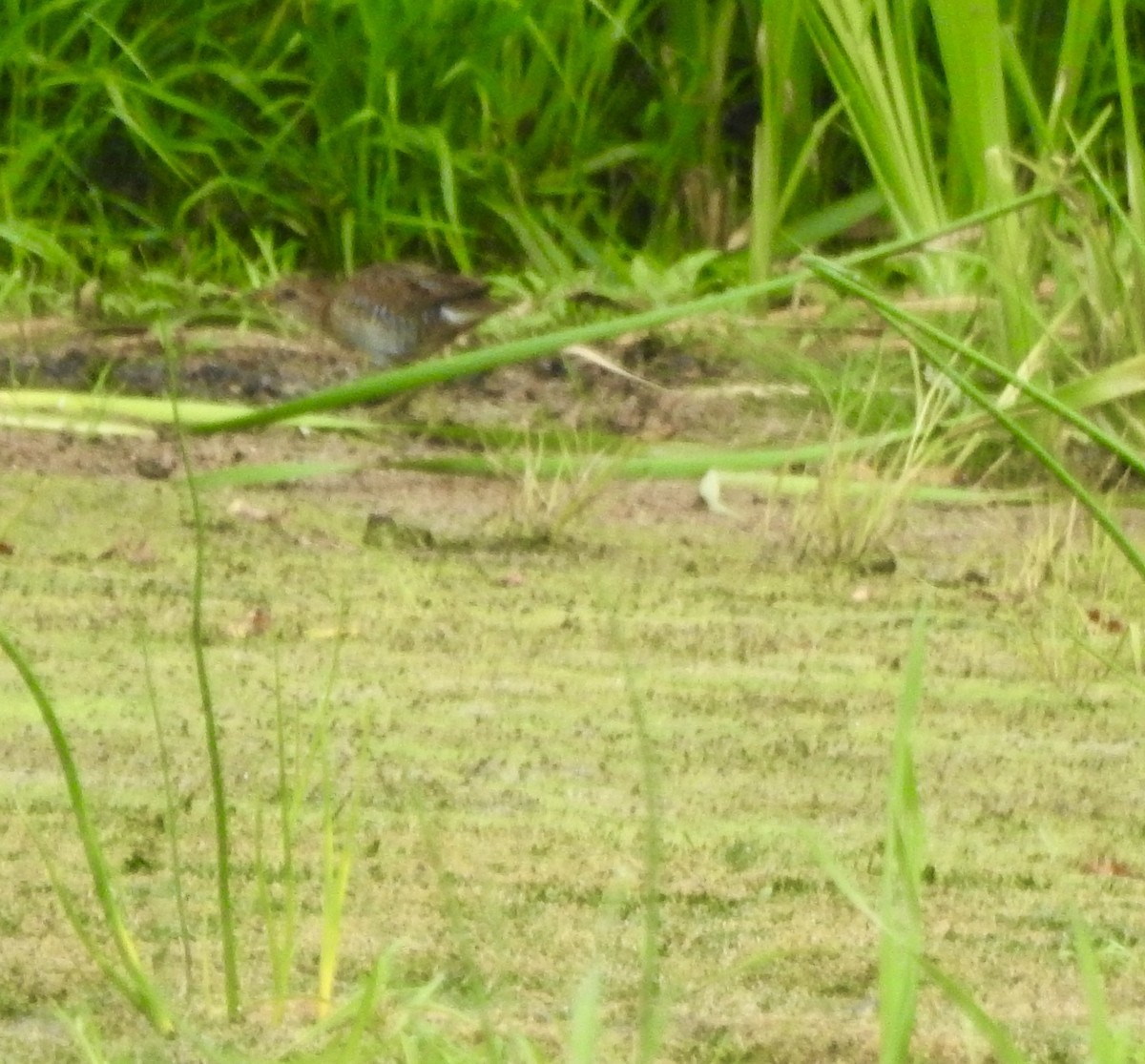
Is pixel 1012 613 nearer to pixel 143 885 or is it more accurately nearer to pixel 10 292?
pixel 143 885

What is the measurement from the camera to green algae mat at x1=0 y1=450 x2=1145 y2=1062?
92 centimetres

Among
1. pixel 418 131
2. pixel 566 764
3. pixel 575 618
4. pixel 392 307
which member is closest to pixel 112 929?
pixel 566 764

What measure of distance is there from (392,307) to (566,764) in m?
1.95

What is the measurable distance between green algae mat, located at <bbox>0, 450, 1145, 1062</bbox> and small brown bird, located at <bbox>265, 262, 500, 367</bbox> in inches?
36.0

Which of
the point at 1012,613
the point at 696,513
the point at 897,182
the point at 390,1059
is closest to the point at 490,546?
the point at 696,513

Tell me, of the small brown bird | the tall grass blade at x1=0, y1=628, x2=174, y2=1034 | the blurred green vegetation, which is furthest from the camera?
the blurred green vegetation

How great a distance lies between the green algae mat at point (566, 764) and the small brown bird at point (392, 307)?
3.00 feet

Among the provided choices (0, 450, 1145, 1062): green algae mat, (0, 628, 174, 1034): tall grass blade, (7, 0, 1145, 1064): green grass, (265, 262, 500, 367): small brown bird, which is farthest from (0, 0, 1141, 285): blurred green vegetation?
(0, 628, 174, 1034): tall grass blade

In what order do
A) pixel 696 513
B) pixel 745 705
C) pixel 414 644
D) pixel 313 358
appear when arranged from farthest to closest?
pixel 313 358 → pixel 696 513 → pixel 414 644 → pixel 745 705

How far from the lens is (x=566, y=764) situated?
129 cm

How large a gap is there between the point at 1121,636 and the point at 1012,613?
0.15 m

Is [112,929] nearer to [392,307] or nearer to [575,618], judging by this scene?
[575,618]

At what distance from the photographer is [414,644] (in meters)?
1.58

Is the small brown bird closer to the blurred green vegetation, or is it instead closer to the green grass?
the green grass
